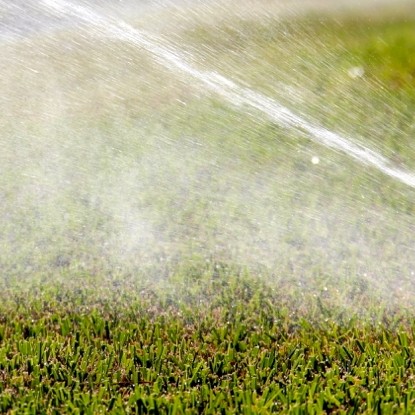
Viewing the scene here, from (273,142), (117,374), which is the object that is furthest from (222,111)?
(117,374)

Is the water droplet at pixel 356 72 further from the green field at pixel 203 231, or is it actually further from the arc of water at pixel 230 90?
the arc of water at pixel 230 90

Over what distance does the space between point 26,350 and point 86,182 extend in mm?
1811

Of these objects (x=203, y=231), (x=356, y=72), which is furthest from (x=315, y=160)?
(x=356, y=72)

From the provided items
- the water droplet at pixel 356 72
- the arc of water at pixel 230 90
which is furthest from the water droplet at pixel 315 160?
the water droplet at pixel 356 72

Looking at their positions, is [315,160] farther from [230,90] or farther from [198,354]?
[198,354]

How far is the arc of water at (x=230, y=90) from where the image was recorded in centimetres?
522

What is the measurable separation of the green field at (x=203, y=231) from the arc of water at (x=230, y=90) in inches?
3.7

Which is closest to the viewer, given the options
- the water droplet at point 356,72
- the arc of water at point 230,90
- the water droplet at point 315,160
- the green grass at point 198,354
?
the green grass at point 198,354

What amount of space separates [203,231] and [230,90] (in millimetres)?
2168

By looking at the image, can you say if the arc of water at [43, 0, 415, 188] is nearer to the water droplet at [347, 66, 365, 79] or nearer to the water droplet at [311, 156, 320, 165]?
the water droplet at [311, 156, 320, 165]

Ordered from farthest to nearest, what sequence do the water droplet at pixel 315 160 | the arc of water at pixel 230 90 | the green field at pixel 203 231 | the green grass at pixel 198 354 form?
the arc of water at pixel 230 90 < the water droplet at pixel 315 160 < the green field at pixel 203 231 < the green grass at pixel 198 354

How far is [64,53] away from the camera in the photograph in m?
6.57

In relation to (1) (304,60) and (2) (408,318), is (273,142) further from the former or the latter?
(2) (408,318)

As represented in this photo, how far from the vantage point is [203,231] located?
431 centimetres
